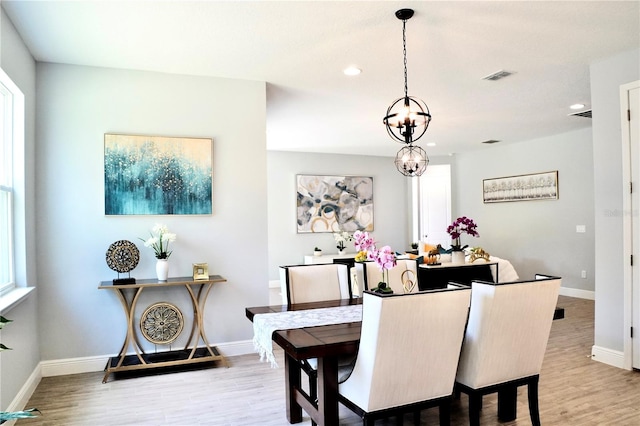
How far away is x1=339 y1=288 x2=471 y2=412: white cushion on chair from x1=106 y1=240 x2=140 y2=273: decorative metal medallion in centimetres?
235

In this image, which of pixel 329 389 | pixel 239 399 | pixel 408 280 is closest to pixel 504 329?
pixel 408 280

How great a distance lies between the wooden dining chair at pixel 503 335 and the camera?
2332 millimetres

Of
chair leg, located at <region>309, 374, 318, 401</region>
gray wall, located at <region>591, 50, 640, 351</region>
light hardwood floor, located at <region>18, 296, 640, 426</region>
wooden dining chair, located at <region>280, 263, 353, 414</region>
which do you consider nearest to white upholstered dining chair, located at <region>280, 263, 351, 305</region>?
wooden dining chair, located at <region>280, 263, 353, 414</region>

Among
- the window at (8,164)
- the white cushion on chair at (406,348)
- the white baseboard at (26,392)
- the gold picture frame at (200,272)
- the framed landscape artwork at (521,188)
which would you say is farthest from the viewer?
the framed landscape artwork at (521,188)

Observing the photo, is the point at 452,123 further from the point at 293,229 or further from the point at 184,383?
the point at 184,383

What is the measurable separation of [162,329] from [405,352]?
2574mm

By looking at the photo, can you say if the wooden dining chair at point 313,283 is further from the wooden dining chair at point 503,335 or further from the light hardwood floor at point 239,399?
the wooden dining chair at point 503,335

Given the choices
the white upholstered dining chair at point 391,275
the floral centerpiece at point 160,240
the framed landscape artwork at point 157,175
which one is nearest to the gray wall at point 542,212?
the white upholstered dining chair at point 391,275

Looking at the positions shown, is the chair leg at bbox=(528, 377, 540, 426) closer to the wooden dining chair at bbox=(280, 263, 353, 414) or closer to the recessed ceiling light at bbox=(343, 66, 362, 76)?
the wooden dining chair at bbox=(280, 263, 353, 414)

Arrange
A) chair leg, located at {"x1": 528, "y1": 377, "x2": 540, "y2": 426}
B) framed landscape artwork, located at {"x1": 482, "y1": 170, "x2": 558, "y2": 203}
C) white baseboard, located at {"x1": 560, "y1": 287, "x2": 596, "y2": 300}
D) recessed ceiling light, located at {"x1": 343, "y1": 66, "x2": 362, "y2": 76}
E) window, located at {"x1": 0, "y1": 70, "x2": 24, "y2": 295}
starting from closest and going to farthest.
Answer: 1. chair leg, located at {"x1": 528, "y1": 377, "x2": 540, "y2": 426}
2. window, located at {"x1": 0, "y1": 70, "x2": 24, "y2": 295}
3. recessed ceiling light, located at {"x1": 343, "y1": 66, "x2": 362, "y2": 76}
4. white baseboard, located at {"x1": 560, "y1": 287, "x2": 596, "y2": 300}
5. framed landscape artwork, located at {"x1": 482, "y1": 170, "x2": 558, "y2": 203}

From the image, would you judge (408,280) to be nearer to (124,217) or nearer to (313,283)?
(313,283)

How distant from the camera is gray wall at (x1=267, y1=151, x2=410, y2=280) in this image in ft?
28.3

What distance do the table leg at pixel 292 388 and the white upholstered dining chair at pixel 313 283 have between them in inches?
18.4

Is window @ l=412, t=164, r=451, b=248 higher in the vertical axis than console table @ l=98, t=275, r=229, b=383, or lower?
higher
